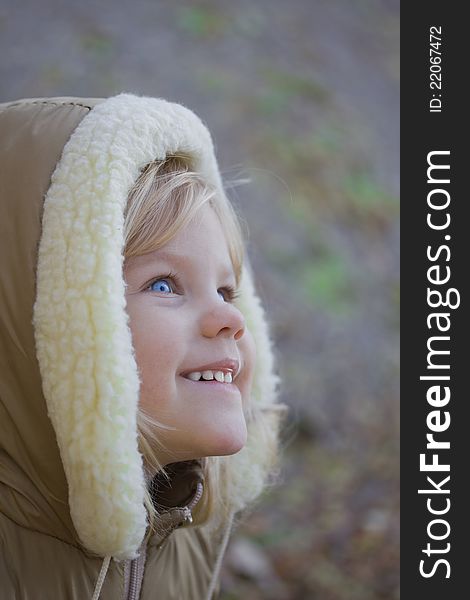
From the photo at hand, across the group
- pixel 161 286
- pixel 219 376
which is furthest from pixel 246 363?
pixel 161 286

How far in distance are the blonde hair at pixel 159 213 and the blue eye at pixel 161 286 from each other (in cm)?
6

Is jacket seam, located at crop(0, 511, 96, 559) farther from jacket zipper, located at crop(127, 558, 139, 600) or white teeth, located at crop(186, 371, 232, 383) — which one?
white teeth, located at crop(186, 371, 232, 383)

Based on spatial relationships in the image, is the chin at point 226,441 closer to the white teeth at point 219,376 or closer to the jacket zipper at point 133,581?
the white teeth at point 219,376

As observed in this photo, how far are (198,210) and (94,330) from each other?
0.38 meters

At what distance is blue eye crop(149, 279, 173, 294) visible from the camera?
1523mm

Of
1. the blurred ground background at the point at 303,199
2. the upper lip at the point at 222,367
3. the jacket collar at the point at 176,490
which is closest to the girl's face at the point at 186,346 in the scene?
the upper lip at the point at 222,367

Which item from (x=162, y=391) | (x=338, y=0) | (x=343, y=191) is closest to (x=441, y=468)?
(x=162, y=391)

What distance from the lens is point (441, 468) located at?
244 centimetres

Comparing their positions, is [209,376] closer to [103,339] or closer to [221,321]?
[221,321]

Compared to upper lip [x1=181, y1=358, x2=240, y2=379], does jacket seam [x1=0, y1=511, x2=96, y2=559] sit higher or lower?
lower

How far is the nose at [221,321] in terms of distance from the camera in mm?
1521

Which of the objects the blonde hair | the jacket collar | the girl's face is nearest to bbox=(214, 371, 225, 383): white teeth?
the girl's face

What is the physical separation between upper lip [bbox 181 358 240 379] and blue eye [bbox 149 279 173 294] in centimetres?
15

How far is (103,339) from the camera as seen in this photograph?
1376mm
